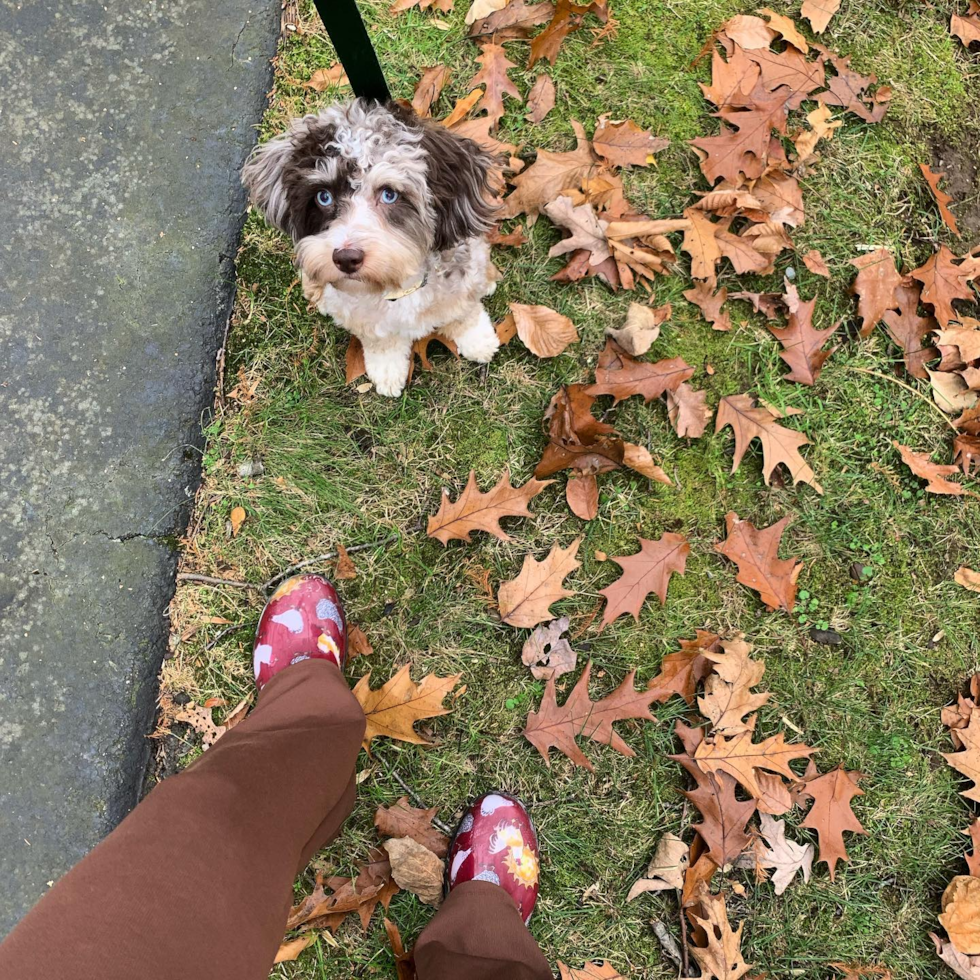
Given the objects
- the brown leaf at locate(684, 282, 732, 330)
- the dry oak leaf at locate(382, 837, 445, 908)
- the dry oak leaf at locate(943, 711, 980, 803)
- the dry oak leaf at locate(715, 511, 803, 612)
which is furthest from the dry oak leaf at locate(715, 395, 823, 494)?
the dry oak leaf at locate(382, 837, 445, 908)

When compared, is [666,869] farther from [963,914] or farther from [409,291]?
[409,291]

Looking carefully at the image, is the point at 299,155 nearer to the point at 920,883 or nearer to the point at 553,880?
the point at 553,880

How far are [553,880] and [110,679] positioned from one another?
1977 millimetres

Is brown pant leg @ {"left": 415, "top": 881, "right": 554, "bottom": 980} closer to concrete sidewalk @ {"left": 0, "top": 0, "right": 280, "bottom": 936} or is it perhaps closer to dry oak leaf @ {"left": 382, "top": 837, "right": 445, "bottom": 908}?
dry oak leaf @ {"left": 382, "top": 837, "right": 445, "bottom": 908}

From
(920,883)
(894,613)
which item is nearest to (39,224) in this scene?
(894,613)

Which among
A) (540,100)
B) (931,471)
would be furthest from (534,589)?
(540,100)

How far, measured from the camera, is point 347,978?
109 inches

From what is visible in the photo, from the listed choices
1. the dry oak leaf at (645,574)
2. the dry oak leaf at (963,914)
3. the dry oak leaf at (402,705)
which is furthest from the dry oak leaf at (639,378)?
the dry oak leaf at (963,914)

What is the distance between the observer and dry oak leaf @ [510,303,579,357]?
3.06 m

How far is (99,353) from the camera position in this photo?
3.08 meters

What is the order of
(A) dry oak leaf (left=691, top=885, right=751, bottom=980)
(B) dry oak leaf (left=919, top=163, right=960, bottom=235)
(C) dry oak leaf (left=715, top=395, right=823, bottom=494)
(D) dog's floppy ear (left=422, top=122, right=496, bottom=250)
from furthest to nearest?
(B) dry oak leaf (left=919, top=163, right=960, bottom=235), (C) dry oak leaf (left=715, top=395, right=823, bottom=494), (A) dry oak leaf (left=691, top=885, right=751, bottom=980), (D) dog's floppy ear (left=422, top=122, right=496, bottom=250)

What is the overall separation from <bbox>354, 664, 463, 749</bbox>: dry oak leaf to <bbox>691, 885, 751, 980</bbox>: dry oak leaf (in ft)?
4.12

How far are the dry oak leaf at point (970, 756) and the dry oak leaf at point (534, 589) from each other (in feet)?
5.66

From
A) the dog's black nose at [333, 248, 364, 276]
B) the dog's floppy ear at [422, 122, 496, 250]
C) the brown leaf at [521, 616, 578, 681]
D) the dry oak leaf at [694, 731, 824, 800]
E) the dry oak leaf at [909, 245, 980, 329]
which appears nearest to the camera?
the dog's black nose at [333, 248, 364, 276]
